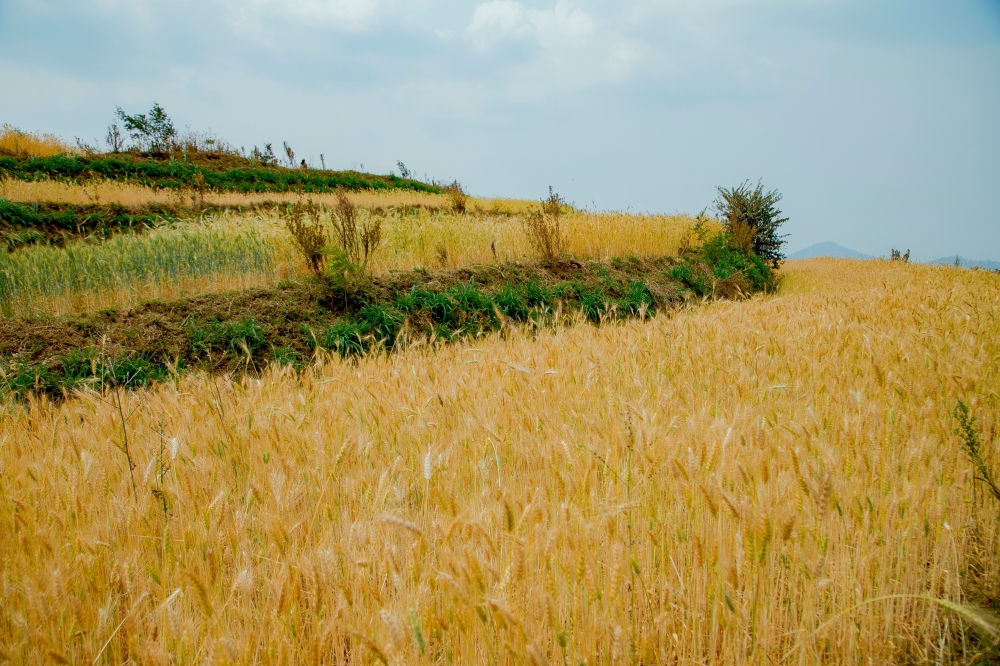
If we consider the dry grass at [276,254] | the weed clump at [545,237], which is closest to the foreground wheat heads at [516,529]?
Result: the dry grass at [276,254]

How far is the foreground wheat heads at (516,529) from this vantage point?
1369 millimetres

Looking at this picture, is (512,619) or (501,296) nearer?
(512,619)

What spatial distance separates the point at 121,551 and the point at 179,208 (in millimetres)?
14896

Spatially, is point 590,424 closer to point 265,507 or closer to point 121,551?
point 265,507

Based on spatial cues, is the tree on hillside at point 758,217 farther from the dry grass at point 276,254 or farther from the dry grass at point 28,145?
the dry grass at point 28,145

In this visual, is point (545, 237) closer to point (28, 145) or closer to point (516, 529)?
point (516, 529)

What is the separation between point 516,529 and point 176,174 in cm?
2345

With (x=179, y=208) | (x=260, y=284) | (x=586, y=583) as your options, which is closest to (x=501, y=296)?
(x=260, y=284)

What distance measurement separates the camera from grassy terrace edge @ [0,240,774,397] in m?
5.42

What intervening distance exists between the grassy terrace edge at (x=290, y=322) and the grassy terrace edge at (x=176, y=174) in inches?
375

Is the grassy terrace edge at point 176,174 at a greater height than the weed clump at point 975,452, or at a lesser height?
greater

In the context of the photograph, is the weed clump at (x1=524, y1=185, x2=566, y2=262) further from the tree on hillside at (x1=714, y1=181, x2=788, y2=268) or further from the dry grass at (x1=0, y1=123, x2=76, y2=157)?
the dry grass at (x1=0, y1=123, x2=76, y2=157)

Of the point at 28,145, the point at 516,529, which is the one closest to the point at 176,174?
the point at 28,145

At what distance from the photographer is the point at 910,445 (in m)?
2.11
